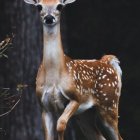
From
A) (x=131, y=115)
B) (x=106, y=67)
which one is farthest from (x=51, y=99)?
(x=131, y=115)

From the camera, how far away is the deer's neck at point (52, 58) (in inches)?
531

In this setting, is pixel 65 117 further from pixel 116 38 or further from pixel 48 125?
pixel 116 38

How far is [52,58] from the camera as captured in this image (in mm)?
13523

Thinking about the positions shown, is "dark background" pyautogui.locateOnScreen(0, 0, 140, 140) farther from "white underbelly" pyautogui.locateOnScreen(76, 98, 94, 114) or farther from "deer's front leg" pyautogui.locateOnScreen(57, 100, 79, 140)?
"deer's front leg" pyautogui.locateOnScreen(57, 100, 79, 140)

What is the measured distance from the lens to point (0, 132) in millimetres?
17062

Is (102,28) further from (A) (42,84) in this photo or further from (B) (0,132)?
(A) (42,84)

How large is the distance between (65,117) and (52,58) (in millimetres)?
666

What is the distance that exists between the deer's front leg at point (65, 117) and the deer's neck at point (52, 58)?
318 mm

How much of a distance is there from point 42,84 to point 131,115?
26.2 ft

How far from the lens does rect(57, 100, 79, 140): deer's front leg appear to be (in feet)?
43.7

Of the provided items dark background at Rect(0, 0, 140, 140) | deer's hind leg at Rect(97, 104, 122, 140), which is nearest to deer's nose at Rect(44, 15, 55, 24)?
deer's hind leg at Rect(97, 104, 122, 140)

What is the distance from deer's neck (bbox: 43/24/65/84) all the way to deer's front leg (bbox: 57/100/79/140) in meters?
0.32

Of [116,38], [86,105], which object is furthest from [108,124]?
[116,38]

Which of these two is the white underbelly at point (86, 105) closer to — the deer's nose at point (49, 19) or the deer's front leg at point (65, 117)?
the deer's front leg at point (65, 117)
